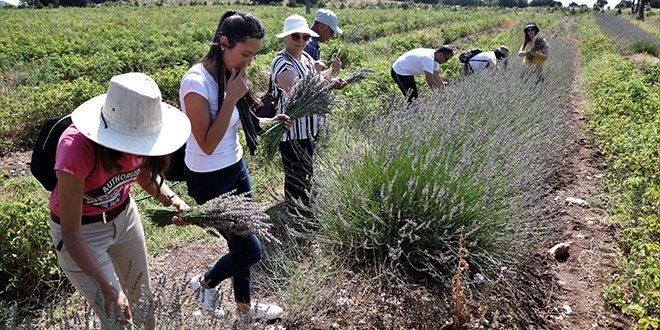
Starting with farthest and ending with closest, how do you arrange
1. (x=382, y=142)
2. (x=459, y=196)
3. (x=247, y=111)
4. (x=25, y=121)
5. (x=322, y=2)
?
(x=322, y=2) → (x=25, y=121) → (x=382, y=142) → (x=459, y=196) → (x=247, y=111)

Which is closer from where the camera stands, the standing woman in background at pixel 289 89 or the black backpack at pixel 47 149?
the black backpack at pixel 47 149

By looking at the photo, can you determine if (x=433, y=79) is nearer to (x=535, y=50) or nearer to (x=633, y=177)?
(x=535, y=50)

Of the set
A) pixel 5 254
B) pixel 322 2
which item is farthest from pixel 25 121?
pixel 322 2

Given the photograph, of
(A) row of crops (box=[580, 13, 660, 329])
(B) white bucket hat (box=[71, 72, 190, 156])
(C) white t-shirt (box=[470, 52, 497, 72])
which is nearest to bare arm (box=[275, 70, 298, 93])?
(B) white bucket hat (box=[71, 72, 190, 156])

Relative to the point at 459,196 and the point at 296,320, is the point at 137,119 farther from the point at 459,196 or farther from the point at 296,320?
the point at 459,196

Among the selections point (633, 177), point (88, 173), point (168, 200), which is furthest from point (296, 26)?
point (633, 177)

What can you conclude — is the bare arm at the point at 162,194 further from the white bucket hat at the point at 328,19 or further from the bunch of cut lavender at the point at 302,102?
the white bucket hat at the point at 328,19

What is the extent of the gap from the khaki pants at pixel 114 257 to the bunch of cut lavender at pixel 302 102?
1298 mm

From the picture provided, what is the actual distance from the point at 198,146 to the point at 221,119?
0.67ft

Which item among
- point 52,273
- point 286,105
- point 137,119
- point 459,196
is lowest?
point 52,273

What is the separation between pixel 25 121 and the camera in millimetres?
6398

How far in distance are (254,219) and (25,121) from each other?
5.92m

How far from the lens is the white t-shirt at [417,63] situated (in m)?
5.57

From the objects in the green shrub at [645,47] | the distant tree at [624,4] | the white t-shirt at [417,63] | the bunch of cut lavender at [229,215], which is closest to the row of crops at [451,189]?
the white t-shirt at [417,63]
